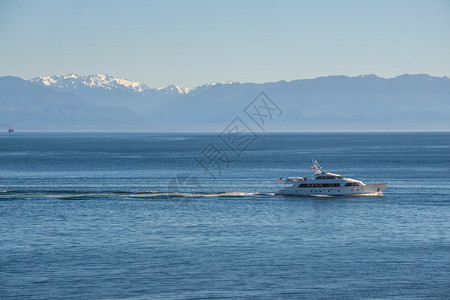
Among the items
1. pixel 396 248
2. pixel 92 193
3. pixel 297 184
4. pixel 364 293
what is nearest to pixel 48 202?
pixel 92 193

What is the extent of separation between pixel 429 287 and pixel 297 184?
62.1 metres

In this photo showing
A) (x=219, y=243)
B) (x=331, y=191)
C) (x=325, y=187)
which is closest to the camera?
(x=219, y=243)

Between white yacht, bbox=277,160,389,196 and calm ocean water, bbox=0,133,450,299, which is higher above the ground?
white yacht, bbox=277,160,389,196

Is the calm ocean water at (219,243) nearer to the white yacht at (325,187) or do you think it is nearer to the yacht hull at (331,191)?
the yacht hull at (331,191)

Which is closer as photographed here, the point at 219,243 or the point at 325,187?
the point at 219,243

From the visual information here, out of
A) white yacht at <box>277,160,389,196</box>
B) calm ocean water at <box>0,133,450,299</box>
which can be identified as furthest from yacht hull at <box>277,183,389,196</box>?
calm ocean water at <box>0,133,450,299</box>

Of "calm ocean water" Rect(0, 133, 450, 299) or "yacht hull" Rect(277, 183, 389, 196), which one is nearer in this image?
"calm ocean water" Rect(0, 133, 450, 299)

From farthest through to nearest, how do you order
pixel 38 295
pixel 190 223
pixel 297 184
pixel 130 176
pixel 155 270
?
pixel 130 176, pixel 297 184, pixel 190 223, pixel 155 270, pixel 38 295

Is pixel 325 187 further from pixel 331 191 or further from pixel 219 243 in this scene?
pixel 219 243

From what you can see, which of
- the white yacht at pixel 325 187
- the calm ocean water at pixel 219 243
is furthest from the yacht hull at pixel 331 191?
the calm ocean water at pixel 219 243

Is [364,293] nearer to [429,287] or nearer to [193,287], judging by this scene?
[429,287]

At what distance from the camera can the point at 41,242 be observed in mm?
74500

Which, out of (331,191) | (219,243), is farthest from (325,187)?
(219,243)

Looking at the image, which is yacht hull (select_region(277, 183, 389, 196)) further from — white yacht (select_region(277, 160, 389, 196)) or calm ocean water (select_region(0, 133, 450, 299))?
calm ocean water (select_region(0, 133, 450, 299))
